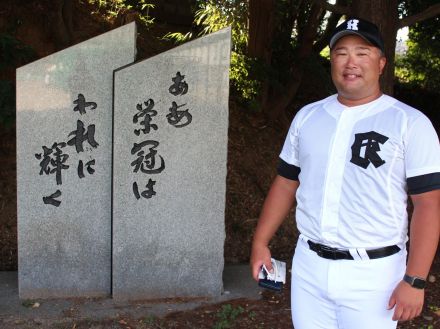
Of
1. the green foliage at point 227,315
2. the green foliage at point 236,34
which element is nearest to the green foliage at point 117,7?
the green foliage at point 236,34

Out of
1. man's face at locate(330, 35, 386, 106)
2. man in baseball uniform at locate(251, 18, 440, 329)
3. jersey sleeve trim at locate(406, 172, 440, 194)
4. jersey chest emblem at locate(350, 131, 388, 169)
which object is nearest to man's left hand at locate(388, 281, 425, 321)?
man in baseball uniform at locate(251, 18, 440, 329)

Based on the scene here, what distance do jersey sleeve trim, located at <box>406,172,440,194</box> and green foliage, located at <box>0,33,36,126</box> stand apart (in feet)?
12.2

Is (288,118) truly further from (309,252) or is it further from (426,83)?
(309,252)

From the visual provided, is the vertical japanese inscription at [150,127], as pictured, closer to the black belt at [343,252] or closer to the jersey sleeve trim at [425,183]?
the black belt at [343,252]

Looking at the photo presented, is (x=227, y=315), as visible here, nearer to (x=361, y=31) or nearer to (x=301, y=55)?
(x=361, y=31)

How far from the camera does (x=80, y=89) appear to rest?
12.5 feet

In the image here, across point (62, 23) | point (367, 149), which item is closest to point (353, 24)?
point (367, 149)

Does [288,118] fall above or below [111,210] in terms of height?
above

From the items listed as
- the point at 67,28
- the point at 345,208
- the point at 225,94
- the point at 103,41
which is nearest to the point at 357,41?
the point at 345,208

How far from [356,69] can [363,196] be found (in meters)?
0.46

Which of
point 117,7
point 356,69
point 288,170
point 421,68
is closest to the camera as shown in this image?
point 356,69

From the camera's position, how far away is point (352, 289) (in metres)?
1.96

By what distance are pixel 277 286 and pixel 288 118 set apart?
5326mm

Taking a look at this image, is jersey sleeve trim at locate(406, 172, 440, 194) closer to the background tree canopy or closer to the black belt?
the black belt
